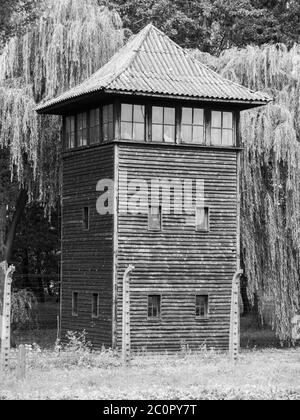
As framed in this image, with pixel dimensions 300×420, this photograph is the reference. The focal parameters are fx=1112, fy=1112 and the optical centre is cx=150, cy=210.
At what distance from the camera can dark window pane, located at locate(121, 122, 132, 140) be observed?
3212 cm

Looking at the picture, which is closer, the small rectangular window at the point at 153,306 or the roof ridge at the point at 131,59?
the roof ridge at the point at 131,59

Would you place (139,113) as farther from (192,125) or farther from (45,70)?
(45,70)

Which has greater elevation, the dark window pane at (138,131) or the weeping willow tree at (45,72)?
the weeping willow tree at (45,72)

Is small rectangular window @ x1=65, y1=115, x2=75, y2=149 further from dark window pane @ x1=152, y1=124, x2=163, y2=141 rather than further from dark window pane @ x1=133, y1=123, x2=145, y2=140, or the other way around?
dark window pane @ x1=152, y1=124, x2=163, y2=141

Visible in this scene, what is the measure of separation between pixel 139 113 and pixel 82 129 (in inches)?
99.7

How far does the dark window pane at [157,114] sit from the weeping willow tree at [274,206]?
14.2ft

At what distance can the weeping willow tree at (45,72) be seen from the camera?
3600 centimetres

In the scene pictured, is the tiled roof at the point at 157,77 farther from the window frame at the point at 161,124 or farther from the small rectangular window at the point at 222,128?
the small rectangular window at the point at 222,128

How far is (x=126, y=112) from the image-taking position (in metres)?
32.2

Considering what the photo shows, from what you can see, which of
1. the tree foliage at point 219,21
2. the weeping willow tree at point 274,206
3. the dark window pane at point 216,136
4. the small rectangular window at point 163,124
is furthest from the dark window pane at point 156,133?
the tree foliage at point 219,21

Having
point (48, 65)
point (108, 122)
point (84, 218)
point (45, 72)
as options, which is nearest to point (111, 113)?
point (108, 122)

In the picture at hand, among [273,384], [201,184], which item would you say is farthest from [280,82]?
[273,384]

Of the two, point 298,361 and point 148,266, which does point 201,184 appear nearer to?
point 148,266

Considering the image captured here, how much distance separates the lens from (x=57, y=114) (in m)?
35.6
